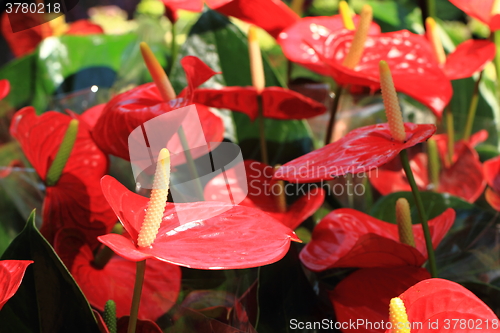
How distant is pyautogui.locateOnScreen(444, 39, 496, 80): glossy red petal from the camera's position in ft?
1.51

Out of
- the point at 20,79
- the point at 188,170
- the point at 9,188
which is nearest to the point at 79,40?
the point at 20,79

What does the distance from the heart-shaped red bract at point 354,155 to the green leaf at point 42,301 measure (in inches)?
5.8

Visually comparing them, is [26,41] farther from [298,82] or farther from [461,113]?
[461,113]

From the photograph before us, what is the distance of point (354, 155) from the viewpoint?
0.30 meters

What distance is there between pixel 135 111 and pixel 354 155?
0.16 m

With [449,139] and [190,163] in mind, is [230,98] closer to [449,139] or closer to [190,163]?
[190,163]

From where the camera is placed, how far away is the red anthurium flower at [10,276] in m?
0.24

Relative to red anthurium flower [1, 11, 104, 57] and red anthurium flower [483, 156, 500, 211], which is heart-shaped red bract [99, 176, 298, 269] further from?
red anthurium flower [1, 11, 104, 57]

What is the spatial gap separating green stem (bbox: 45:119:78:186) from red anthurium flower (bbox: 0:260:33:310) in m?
0.13

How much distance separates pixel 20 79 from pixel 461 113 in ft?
2.07

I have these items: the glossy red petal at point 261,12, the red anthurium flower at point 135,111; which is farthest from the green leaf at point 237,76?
the red anthurium flower at point 135,111

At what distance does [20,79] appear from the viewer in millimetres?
625

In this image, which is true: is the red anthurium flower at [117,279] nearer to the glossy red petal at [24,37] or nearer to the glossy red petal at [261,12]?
the glossy red petal at [261,12]

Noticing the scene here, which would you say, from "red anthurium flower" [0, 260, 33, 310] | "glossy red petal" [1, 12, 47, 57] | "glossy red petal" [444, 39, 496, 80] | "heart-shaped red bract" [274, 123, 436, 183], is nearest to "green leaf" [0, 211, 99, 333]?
"red anthurium flower" [0, 260, 33, 310]
